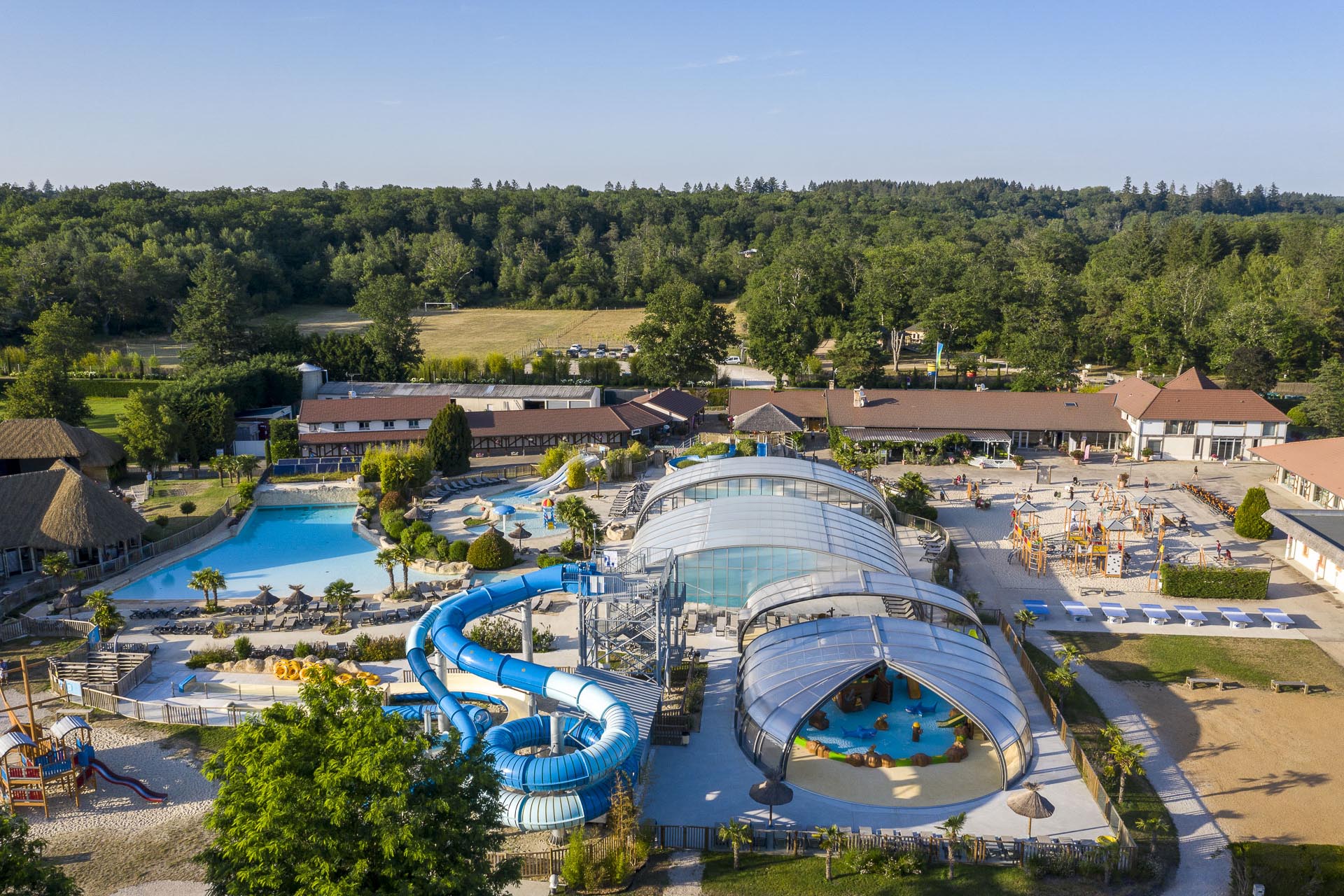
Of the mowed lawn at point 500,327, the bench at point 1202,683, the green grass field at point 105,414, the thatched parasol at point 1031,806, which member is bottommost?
the bench at point 1202,683

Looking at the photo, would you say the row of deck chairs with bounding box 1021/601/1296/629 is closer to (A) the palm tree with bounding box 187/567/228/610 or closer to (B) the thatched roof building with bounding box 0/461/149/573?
(A) the palm tree with bounding box 187/567/228/610

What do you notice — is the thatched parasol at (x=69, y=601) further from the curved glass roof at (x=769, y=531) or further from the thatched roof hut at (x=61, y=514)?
the curved glass roof at (x=769, y=531)

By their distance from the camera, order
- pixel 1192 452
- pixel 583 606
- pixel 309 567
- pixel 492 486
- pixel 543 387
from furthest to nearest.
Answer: pixel 543 387 < pixel 1192 452 < pixel 492 486 < pixel 309 567 < pixel 583 606

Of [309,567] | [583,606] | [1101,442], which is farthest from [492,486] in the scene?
[1101,442]

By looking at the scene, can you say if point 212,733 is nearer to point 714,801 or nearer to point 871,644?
point 714,801

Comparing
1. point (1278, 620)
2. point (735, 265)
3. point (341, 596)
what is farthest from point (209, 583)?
point (735, 265)

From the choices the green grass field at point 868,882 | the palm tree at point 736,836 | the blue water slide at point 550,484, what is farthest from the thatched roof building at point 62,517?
the green grass field at point 868,882
